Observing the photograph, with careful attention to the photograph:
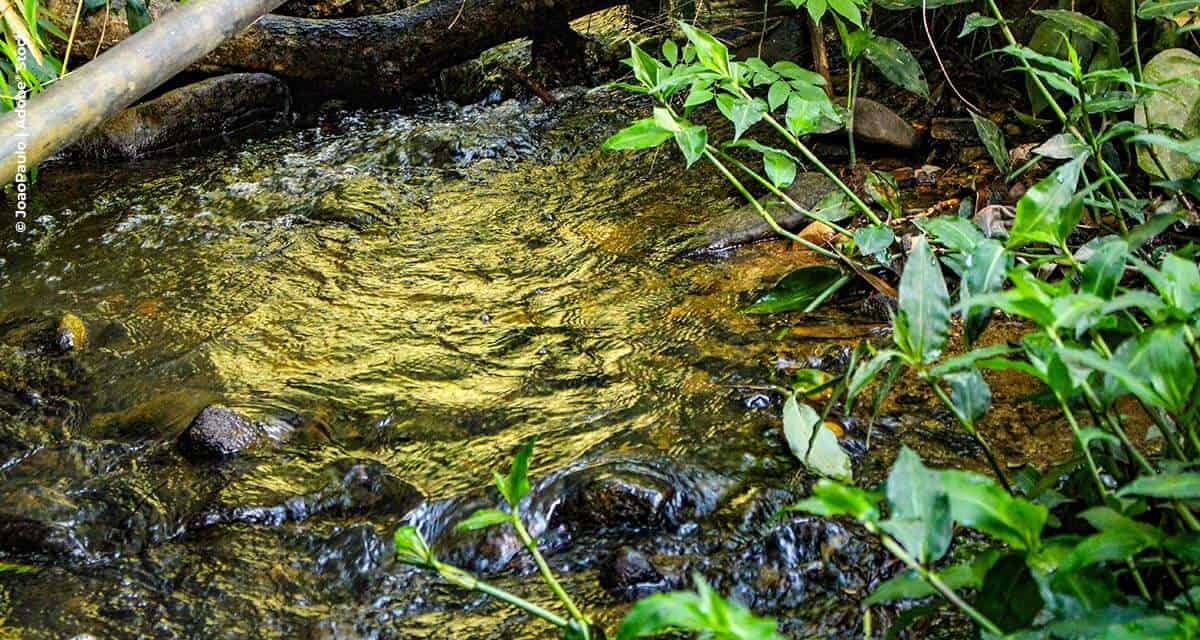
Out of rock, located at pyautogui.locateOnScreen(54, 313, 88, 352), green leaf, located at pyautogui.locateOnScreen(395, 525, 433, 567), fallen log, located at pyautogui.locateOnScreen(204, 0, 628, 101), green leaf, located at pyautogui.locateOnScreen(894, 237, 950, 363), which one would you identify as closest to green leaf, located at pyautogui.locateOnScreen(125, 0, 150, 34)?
rock, located at pyautogui.locateOnScreen(54, 313, 88, 352)

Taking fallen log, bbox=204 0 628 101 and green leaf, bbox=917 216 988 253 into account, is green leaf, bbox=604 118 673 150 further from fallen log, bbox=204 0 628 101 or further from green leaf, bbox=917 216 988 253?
fallen log, bbox=204 0 628 101

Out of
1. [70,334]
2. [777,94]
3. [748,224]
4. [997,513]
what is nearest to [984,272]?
[997,513]

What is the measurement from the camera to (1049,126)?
11.0 feet

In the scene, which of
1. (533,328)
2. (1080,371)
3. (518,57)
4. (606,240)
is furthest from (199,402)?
(518,57)

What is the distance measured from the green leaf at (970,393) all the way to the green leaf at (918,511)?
282 millimetres

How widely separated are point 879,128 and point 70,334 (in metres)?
2.53

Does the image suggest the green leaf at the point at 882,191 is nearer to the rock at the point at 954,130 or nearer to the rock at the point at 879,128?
the rock at the point at 879,128

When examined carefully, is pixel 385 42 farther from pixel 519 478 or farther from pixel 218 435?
pixel 519 478

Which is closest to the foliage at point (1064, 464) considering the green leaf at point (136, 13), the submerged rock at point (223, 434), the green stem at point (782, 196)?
the green stem at point (782, 196)

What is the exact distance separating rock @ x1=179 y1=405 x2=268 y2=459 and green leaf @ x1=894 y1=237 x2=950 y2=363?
5.09ft

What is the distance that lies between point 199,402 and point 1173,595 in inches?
81.7

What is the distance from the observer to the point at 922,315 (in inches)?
49.4

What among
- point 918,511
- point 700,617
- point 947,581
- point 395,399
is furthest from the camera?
point 395,399

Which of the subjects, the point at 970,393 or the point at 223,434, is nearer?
the point at 970,393
